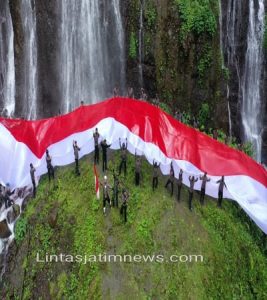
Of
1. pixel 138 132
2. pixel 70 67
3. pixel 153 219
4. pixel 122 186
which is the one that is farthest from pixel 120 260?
pixel 70 67

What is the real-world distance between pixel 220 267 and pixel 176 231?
4.63 ft

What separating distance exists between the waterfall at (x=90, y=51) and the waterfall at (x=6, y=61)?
211 centimetres

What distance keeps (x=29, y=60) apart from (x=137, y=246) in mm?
11163

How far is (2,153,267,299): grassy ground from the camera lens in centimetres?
1187

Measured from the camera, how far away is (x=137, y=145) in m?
14.2

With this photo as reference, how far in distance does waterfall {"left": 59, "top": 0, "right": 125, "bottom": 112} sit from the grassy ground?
7.37 meters

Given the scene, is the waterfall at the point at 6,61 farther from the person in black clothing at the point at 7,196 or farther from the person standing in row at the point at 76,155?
the person standing in row at the point at 76,155

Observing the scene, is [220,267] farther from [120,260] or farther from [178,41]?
[178,41]

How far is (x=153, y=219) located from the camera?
42.5 feet

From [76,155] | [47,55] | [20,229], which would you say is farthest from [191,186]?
[47,55]

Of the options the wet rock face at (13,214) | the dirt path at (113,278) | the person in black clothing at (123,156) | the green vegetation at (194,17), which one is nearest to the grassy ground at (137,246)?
the dirt path at (113,278)

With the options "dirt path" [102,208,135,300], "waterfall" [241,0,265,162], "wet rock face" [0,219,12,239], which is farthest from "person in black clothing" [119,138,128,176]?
"waterfall" [241,0,265,162]

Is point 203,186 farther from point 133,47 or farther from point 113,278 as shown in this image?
point 133,47

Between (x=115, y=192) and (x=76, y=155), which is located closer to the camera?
(x=115, y=192)
